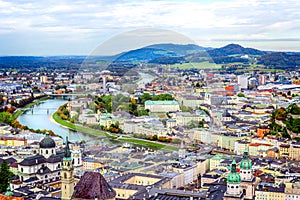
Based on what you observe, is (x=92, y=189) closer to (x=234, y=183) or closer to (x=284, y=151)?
(x=234, y=183)

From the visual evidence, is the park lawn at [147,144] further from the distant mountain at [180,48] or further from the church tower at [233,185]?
the church tower at [233,185]

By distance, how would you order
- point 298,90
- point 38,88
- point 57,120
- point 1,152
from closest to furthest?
point 1,152 → point 57,120 → point 298,90 → point 38,88

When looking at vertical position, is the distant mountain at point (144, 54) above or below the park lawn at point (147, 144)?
above

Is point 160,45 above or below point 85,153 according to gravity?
above

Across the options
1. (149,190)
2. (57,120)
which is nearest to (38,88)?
(57,120)

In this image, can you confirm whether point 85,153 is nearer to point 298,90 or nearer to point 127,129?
point 127,129

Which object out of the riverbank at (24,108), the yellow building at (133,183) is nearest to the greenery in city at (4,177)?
the yellow building at (133,183)
